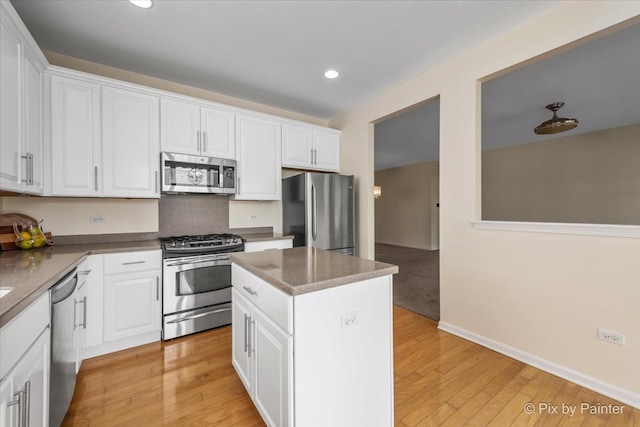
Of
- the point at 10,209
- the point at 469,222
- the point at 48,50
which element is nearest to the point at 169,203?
the point at 10,209

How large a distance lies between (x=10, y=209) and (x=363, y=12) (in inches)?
134

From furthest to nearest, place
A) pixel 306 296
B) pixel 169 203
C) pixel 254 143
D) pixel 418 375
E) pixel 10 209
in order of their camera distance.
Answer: pixel 254 143 < pixel 169 203 < pixel 10 209 < pixel 418 375 < pixel 306 296

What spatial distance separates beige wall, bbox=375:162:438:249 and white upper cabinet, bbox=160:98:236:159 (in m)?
6.36

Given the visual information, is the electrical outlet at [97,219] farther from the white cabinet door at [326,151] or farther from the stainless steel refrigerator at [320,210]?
the white cabinet door at [326,151]

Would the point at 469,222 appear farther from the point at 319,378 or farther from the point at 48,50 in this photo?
the point at 48,50

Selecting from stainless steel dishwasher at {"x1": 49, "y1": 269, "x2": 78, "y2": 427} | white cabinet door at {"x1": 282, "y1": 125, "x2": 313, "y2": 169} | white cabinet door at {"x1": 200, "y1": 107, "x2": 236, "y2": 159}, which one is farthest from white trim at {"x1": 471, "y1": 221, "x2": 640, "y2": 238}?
stainless steel dishwasher at {"x1": 49, "y1": 269, "x2": 78, "y2": 427}

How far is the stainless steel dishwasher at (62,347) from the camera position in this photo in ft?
4.33

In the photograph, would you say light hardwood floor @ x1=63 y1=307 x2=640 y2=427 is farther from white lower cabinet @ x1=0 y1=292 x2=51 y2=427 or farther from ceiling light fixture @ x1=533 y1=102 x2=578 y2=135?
ceiling light fixture @ x1=533 y1=102 x2=578 y2=135

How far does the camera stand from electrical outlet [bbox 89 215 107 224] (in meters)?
2.64

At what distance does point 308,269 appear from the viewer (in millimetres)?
1424

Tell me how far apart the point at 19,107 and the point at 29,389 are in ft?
5.97

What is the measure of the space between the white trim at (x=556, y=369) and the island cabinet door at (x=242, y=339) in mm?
2033

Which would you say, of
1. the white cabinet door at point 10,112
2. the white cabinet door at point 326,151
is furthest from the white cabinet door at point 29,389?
the white cabinet door at point 326,151

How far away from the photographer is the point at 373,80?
3.10 meters
